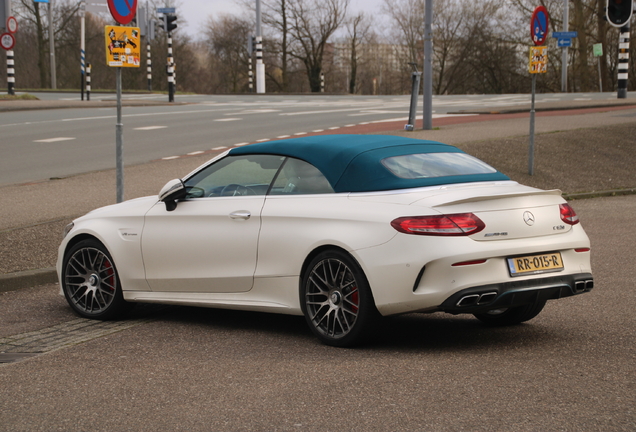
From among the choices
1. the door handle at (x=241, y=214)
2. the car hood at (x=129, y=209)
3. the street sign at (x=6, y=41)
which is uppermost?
the street sign at (x=6, y=41)

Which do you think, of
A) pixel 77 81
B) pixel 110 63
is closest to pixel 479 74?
pixel 77 81

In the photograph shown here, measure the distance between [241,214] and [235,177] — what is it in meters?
0.55

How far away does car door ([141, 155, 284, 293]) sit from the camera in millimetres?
6098

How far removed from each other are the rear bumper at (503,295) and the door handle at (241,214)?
1.62m

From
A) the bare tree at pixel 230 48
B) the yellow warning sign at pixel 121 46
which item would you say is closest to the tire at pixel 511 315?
the yellow warning sign at pixel 121 46

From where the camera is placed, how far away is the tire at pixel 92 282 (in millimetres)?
6836

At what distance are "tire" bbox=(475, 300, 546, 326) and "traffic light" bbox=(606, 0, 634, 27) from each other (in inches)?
481

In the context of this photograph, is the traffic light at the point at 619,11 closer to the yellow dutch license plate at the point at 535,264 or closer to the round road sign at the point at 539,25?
the round road sign at the point at 539,25

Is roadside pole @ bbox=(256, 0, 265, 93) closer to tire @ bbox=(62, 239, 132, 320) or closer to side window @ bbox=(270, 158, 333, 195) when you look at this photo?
tire @ bbox=(62, 239, 132, 320)

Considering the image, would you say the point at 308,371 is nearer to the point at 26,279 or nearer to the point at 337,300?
the point at 337,300

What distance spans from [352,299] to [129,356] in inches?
58.9

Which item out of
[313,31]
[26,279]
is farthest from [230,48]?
[26,279]

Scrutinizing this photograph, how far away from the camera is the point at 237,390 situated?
182 inches

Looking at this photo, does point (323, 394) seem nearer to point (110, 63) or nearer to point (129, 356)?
point (129, 356)
